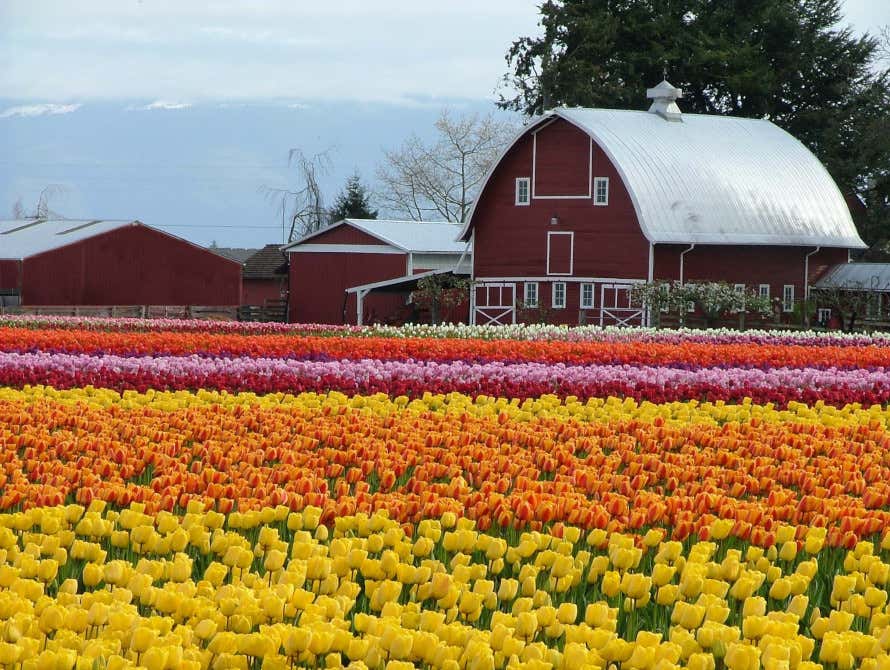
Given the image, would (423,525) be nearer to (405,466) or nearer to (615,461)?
(405,466)

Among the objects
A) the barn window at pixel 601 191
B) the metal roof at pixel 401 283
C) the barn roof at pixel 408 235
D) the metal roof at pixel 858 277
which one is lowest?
the metal roof at pixel 401 283

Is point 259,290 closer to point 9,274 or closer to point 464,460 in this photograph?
point 9,274

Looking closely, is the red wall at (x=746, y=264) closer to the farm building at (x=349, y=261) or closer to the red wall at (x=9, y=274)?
the farm building at (x=349, y=261)

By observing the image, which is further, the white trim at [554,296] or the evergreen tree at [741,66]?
the evergreen tree at [741,66]

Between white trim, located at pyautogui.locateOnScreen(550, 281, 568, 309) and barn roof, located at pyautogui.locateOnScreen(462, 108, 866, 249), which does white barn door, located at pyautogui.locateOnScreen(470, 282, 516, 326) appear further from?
barn roof, located at pyautogui.locateOnScreen(462, 108, 866, 249)

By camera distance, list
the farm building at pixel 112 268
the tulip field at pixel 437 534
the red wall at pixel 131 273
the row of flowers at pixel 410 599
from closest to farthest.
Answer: the row of flowers at pixel 410 599, the tulip field at pixel 437 534, the farm building at pixel 112 268, the red wall at pixel 131 273

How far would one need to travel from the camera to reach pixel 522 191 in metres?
43.7

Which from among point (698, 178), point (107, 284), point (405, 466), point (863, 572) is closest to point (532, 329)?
point (698, 178)

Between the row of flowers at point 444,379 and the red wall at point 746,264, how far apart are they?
86.1 ft

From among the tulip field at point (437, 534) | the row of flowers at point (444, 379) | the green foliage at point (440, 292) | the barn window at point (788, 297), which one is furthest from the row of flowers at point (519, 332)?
the barn window at point (788, 297)

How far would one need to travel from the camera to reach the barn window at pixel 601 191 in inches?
1654

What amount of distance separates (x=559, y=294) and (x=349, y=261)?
1195 centimetres

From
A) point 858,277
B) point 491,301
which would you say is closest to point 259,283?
point 491,301

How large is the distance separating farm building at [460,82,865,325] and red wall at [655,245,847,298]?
4cm
